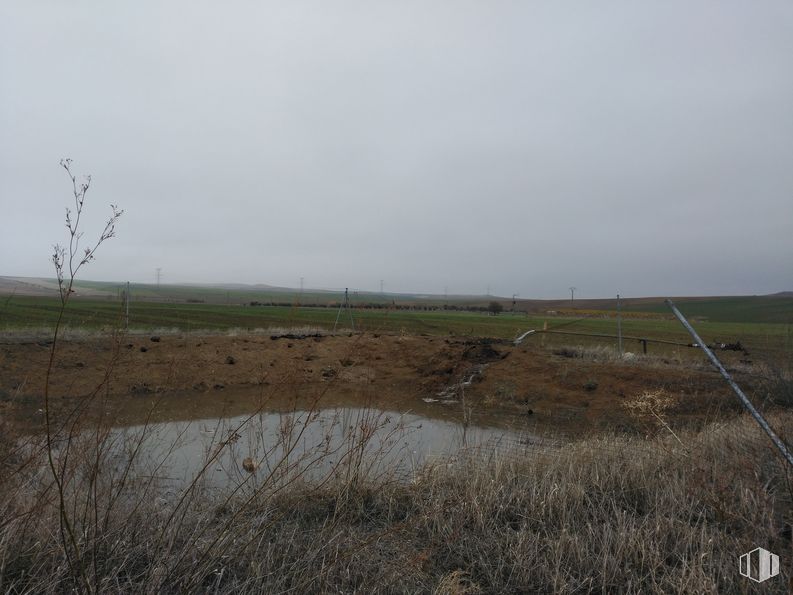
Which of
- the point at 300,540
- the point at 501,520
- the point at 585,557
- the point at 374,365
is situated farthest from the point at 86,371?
the point at 585,557

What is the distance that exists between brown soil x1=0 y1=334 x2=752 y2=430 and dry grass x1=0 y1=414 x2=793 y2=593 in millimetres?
5018

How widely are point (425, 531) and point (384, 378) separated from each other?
11.8 meters

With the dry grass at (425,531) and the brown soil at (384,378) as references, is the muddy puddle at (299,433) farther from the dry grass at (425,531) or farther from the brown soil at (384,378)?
the dry grass at (425,531)

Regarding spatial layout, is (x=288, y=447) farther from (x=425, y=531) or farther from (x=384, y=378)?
(x=384, y=378)

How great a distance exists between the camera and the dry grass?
2.76 meters

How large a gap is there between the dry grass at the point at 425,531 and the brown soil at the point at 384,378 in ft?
16.5

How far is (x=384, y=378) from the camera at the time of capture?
51.0ft

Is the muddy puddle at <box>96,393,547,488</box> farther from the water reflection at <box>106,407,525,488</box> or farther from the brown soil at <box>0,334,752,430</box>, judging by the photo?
the brown soil at <box>0,334,752,430</box>

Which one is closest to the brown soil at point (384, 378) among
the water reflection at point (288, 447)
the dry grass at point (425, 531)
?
the water reflection at point (288, 447)

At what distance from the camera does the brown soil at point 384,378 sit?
10797 millimetres

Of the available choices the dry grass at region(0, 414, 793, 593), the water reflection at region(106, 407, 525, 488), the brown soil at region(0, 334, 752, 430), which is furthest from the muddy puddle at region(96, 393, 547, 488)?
the dry grass at region(0, 414, 793, 593)

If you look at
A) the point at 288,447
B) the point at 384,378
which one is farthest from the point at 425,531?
the point at 384,378

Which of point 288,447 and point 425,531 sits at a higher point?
point 288,447

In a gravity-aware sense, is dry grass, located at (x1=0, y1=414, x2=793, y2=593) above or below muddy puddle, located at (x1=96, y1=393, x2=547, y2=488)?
above
